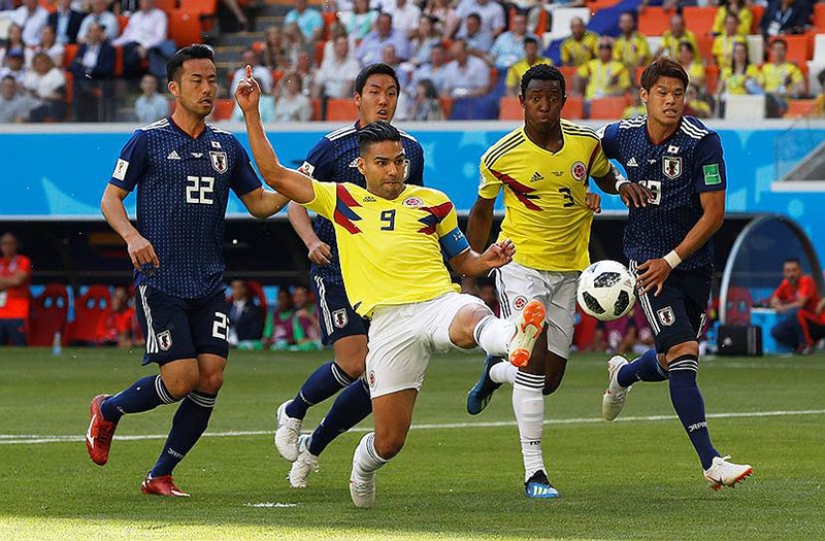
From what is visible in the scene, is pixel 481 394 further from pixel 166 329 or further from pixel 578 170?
pixel 166 329

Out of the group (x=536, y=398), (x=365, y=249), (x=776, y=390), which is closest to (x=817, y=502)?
(x=536, y=398)

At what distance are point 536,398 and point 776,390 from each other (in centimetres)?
810

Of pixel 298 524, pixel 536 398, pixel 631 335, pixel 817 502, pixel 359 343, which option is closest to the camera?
pixel 298 524

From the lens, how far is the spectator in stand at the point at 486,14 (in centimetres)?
2547

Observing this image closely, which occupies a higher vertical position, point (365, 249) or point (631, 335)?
point (365, 249)

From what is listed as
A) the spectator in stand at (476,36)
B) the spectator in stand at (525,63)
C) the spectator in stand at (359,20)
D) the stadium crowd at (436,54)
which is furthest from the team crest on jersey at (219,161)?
the spectator in stand at (359,20)

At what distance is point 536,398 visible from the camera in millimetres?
8953

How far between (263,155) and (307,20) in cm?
1916

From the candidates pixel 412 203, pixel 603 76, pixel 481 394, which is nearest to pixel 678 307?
pixel 412 203

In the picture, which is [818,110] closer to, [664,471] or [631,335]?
[631,335]

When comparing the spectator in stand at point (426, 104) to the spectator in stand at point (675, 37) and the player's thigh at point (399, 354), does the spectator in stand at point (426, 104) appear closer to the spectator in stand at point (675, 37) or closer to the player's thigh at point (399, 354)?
the spectator in stand at point (675, 37)

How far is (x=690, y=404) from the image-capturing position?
8.79m

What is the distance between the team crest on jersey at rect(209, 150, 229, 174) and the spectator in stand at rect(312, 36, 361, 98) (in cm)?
1569

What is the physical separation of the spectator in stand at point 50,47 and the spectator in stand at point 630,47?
9.12 metres
